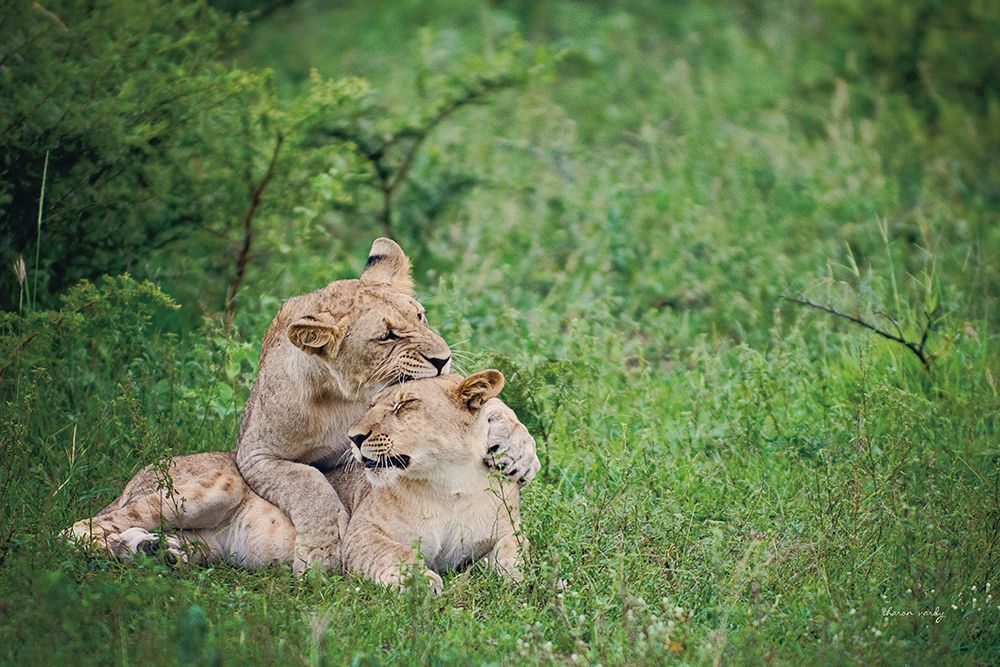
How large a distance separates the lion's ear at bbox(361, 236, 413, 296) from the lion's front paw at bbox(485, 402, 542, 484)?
106cm

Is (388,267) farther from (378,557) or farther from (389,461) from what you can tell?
(378,557)

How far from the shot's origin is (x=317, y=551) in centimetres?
618

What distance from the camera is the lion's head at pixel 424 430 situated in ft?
19.0

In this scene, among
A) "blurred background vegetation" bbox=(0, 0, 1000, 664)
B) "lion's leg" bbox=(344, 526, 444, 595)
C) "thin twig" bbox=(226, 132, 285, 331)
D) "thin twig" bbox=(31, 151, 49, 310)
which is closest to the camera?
"blurred background vegetation" bbox=(0, 0, 1000, 664)

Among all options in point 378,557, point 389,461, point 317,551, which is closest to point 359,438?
point 389,461

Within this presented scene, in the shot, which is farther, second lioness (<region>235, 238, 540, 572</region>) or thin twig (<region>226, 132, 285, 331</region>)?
thin twig (<region>226, 132, 285, 331</region>)

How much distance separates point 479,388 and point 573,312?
10.1 ft

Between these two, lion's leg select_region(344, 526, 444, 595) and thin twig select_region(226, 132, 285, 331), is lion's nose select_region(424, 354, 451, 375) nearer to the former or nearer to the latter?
lion's leg select_region(344, 526, 444, 595)

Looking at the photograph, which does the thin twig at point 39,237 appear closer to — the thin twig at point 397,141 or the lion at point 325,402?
the lion at point 325,402

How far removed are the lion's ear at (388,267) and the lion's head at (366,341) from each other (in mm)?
389

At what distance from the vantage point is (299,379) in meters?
6.56

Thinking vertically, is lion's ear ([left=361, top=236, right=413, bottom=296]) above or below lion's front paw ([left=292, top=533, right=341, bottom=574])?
above

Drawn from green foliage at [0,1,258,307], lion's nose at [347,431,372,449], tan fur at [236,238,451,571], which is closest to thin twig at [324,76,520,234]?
green foliage at [0,1,258,307]

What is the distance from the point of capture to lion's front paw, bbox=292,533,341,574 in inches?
241
